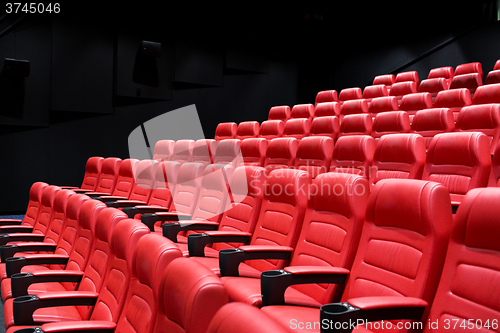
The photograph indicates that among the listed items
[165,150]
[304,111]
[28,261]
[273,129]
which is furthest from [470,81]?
[28,261]

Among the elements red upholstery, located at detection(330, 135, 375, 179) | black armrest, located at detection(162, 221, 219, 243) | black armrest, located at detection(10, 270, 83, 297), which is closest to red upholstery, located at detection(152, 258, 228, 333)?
black armrest, located at detection(10, 270, 83, 297)

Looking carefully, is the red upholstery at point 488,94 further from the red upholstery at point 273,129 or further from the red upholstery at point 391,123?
the red upholstery at point 273,129

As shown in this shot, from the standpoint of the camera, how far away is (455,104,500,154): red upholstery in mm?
1448

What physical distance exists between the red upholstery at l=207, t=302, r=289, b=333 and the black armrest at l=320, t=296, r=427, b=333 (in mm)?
192

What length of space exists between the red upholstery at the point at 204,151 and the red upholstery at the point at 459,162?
124 cm

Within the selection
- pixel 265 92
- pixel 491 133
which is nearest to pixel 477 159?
pixel 491 133

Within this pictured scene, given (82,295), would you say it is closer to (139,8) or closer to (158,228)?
(158,228)

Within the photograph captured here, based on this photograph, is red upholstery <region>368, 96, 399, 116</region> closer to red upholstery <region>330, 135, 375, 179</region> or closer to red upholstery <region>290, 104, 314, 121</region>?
red upholstery <region>290, 104, 314, 121</region>

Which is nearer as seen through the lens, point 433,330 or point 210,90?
point 433,330

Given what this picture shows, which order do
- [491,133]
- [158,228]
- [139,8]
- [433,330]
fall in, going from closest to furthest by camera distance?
[433,330], [491,133], [158,228], [139,8]

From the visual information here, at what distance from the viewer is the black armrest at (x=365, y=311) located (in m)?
0.55

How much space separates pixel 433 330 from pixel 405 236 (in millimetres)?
171

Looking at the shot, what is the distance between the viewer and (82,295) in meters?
0.86

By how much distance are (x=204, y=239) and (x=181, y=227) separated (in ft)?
0.55
